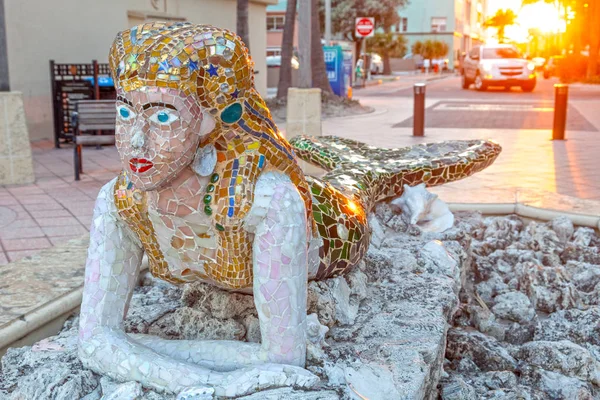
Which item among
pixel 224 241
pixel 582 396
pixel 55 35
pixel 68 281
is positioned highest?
pixel 55 35

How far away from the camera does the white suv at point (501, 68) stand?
74.2 feet

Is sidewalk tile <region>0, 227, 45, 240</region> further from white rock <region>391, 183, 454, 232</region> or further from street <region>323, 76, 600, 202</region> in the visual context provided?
street <region>323, 76, 600, 202</region>

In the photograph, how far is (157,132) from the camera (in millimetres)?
1872

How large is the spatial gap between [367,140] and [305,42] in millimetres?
1981

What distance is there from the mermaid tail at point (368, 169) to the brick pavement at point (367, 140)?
184cm

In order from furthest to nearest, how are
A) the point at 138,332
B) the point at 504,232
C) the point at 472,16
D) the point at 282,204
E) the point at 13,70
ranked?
the point at 472,16
the point at 13,70
the point at 504,232
the point at 138,332
the point at 282,204

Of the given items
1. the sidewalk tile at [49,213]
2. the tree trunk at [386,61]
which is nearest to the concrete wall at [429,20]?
the tree trunk at [386,61]

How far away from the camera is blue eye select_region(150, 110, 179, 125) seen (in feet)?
6.10

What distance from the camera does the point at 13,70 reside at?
10102 mm

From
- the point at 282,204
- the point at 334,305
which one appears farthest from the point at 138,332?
the point at 282,204

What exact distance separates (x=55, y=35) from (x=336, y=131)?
4.64 meters

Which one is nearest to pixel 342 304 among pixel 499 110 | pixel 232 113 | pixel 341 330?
pixel 341 330

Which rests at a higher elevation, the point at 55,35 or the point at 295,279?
the point at 55,35

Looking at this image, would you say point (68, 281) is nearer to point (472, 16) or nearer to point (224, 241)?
point (224, 241)
